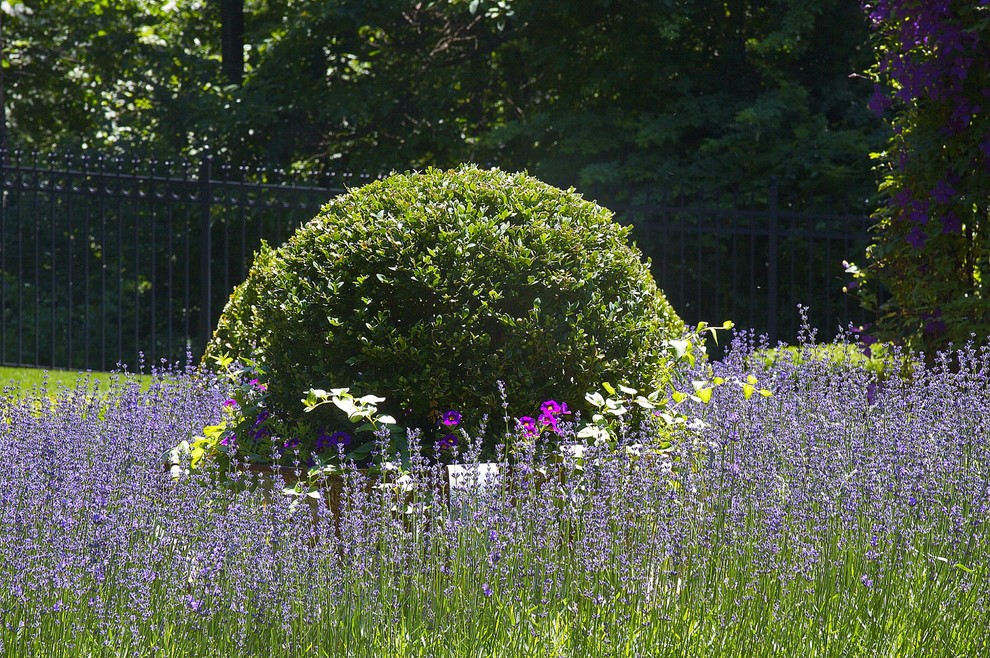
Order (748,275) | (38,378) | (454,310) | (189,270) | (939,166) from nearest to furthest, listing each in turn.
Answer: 1. (454,310)
2. (939,166)
3. (38,378)
4. (748,275)
5. (189,270)

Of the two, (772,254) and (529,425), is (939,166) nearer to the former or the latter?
(529,425)

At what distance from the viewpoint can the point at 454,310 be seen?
4.23m

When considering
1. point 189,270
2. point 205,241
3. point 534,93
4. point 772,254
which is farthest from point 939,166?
point 189,270

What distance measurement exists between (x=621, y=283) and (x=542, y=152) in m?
9.00

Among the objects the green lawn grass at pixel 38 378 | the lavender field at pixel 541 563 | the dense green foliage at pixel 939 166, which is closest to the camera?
the lavender field at pixel 541 563

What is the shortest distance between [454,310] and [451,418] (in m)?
0.42

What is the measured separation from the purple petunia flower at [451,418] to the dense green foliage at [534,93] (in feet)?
25.8

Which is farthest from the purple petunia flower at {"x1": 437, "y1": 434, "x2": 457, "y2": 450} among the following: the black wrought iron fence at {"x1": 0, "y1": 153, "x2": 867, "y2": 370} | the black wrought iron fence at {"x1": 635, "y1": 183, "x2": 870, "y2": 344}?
the black wrought iron fence at {"x1": 635, "y1": 183, "x2": 870, "y2": 344}

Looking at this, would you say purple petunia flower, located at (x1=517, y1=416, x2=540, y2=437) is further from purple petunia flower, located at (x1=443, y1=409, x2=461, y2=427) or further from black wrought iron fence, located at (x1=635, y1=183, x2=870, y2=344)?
black wrought iron fence, located at (x1=635, y1=183, x2=870, y2=344)

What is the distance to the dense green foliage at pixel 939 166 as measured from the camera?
593cm

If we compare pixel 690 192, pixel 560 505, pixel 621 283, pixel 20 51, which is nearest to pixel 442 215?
pixel 621 283

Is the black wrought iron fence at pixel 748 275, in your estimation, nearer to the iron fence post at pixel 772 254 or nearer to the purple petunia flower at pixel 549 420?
the iron fence post at pixel 772 254

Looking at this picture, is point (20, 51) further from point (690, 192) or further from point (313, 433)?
point (313, 433)

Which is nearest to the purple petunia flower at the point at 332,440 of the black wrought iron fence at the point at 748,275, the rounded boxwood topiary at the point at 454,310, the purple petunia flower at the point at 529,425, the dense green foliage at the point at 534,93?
the rounded boxwood topiary at the point at 454,310
